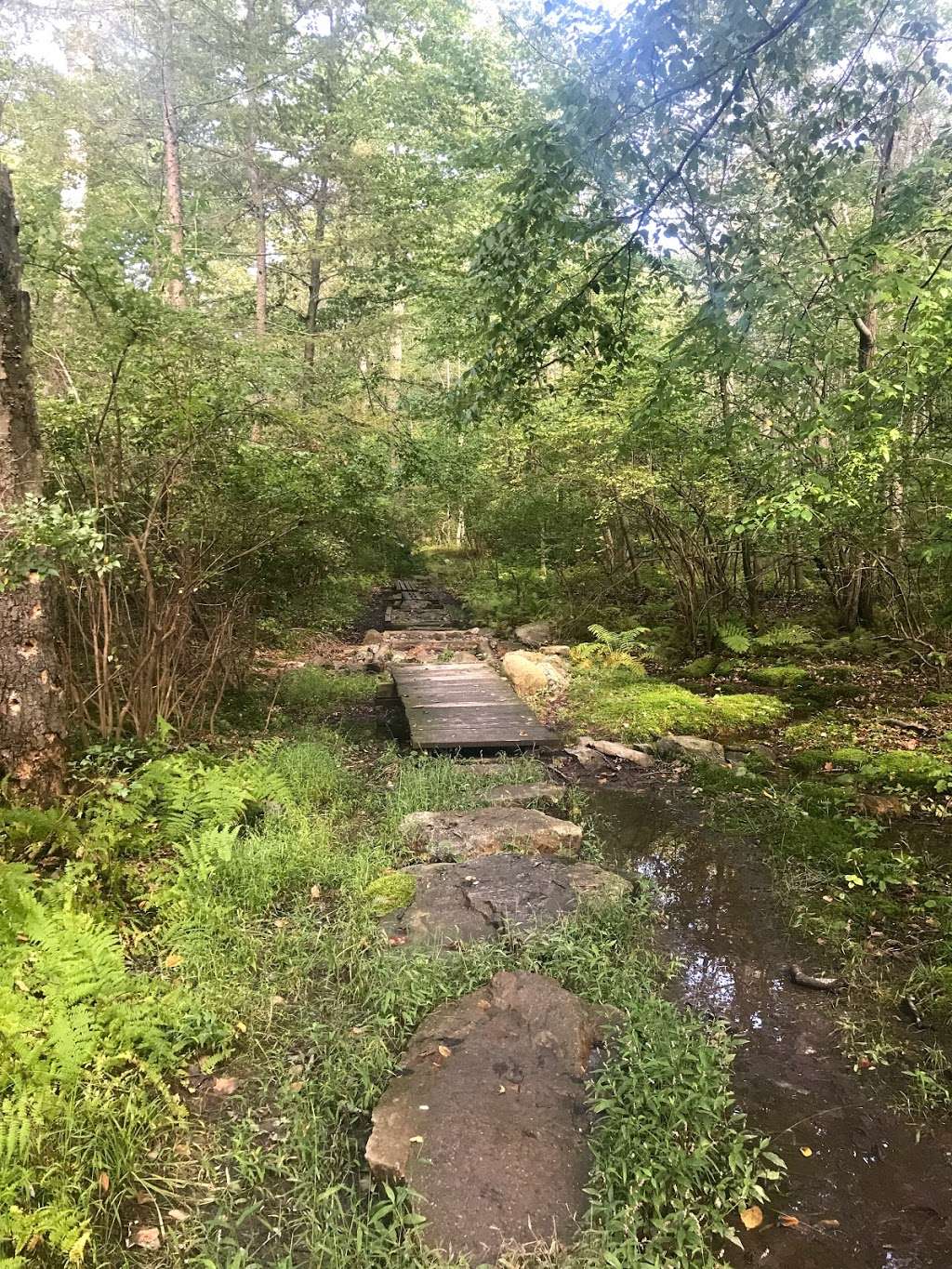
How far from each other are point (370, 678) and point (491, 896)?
641cm

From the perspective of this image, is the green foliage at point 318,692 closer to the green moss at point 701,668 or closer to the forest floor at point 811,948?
the forest floor at point 811,948

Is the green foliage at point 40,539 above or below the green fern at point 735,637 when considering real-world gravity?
above

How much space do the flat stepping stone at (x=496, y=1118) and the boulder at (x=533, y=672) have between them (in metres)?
6.26

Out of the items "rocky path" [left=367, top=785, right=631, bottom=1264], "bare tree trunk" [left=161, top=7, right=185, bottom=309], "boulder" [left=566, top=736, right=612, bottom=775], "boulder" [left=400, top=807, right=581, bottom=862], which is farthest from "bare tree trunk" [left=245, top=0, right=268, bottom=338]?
"rocky path" [left=367, top=785, right=631, bottom=1264]

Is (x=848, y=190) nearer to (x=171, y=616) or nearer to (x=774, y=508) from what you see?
(x=774, y=508)

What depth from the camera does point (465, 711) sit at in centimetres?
814

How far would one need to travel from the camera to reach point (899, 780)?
6.04m

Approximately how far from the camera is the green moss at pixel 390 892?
4.23 metres

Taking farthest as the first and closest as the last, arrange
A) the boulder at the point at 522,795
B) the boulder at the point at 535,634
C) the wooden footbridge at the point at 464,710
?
the boulder at the point at 535,634 < the wooden footbridge at the point at 464,710 < the boulder at the point at 522,795

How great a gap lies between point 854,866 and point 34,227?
6712mm

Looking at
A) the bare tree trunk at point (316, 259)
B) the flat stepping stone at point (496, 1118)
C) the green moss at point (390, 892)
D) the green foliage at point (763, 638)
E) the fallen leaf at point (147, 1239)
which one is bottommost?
the fallen leaf at point (147, 1239)

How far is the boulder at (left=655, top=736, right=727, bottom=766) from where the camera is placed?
278 inches

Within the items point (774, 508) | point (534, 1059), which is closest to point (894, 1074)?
point (534, 1059)

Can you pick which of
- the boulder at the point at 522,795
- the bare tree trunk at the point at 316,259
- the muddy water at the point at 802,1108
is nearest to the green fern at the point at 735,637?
the boulder at the point at 522,795
